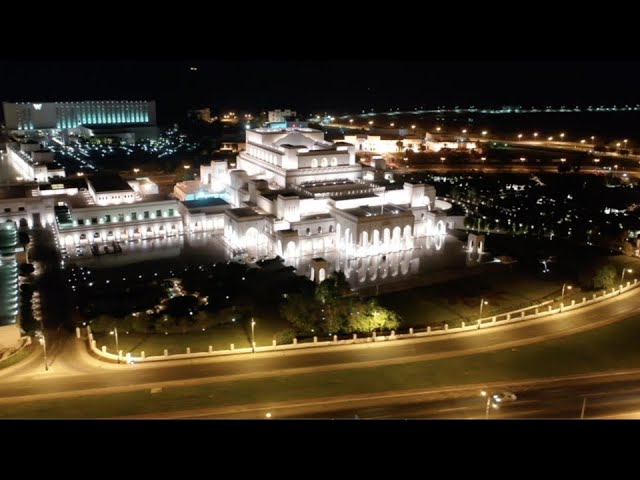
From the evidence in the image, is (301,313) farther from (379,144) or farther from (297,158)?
(379,144)

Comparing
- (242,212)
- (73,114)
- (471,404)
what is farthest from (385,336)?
(73,114)

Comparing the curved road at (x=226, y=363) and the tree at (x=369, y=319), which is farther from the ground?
the tree at (x=369, y=319)

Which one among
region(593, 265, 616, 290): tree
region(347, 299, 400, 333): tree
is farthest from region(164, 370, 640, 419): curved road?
region(593, 265, 616, 290): tree

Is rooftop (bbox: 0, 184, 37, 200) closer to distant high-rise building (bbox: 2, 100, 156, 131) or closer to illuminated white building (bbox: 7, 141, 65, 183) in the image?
illuminated white building (bbox: 7, 141, 65, 183)

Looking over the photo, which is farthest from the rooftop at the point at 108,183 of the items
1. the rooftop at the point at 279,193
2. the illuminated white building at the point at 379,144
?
the illuminated white building at the point at 379,144

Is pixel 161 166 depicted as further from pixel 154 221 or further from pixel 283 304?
pixel 283 304

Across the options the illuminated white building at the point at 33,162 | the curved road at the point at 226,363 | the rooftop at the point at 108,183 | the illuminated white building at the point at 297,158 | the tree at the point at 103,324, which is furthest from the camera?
the illuminated white building at the point at 33,162

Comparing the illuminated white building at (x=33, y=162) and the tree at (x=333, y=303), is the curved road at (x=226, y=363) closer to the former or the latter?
the tree at (x=333, y=303)

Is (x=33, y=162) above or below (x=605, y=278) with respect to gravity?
above

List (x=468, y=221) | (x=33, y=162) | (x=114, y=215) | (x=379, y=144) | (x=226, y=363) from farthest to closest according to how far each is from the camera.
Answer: (x=379, y=144) → (x=33, y=162) → (x=468, y=221) → (x=114, y=215) → (x=226, y=363)
